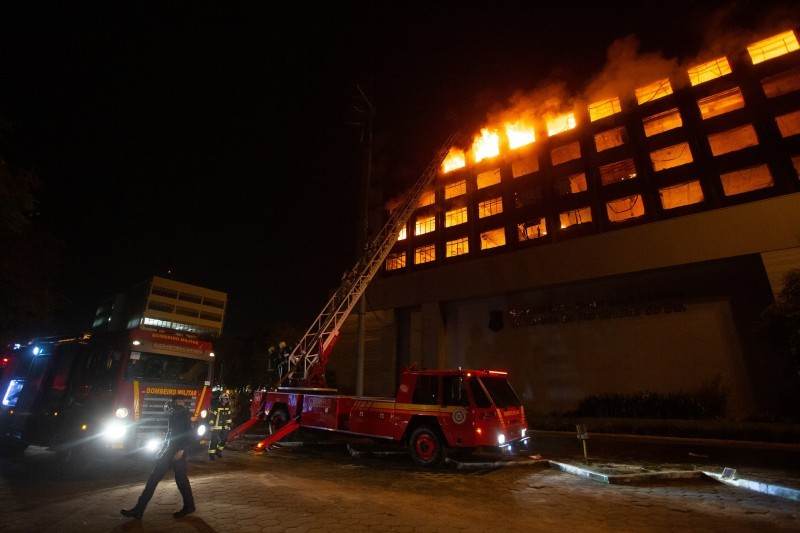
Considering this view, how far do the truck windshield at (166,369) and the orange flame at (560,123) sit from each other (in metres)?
25.7

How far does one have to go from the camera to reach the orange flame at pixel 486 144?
98.1 feet

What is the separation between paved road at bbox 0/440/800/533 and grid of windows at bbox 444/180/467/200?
24.5 m

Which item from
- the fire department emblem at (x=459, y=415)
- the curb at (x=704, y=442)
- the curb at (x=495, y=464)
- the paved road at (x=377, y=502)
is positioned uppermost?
the fire department emblem at (x=459, y=415)

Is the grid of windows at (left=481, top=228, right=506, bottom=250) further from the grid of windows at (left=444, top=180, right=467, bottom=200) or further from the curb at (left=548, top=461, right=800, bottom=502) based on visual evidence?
the curb at (left=548, top=461, right=800, bottom=502)

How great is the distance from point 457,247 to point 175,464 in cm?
2551

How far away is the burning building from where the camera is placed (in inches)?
739

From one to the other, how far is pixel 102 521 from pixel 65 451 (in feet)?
17.8

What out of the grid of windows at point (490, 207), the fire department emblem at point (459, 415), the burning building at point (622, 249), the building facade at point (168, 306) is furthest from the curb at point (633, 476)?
the building facade at point (168, 306)

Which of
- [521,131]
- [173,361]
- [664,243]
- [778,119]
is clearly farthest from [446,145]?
[173,361]

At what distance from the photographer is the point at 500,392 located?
982 cm

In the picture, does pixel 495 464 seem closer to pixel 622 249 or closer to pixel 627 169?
→ pixel 622 249

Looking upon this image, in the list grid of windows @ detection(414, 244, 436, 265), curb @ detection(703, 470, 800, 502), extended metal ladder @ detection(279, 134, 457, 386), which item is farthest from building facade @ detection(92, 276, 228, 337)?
curb @ detection(703, 470, 800, 502)

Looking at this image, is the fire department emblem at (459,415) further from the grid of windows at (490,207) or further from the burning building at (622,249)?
the grid of windows at (490,207)

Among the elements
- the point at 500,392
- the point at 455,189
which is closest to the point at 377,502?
the point at 500,392
